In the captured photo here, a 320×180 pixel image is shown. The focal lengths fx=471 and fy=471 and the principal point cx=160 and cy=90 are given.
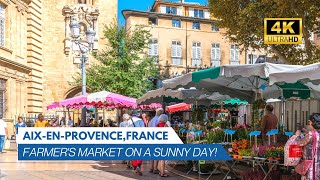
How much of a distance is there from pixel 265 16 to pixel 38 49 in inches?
703

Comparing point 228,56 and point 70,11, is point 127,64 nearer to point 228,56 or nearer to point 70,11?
point 70,11

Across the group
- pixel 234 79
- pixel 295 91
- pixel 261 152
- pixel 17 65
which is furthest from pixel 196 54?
pixel 261 152

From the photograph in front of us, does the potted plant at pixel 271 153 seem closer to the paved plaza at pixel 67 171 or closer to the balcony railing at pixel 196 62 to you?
the paved plaza at pixel 67 171

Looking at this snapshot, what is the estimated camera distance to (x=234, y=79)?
12.7 m

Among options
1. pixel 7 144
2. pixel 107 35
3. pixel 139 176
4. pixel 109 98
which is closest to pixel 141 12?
pixel 107 35

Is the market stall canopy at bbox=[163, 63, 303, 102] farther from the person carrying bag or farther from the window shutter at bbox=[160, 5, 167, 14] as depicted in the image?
the window shutter at bbox=[160, 5, 167, 14]

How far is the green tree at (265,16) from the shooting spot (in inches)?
695

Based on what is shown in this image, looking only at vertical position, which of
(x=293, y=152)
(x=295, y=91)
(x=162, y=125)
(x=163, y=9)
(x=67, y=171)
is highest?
(x=163, y=9)

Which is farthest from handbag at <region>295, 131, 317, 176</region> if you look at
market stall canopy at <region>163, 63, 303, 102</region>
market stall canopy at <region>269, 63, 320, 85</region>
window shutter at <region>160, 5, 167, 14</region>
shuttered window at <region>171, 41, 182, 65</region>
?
window shutter at <region>160, 5, 167, 14</region>

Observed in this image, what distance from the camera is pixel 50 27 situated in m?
37.4

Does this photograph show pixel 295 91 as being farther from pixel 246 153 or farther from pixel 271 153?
pixel 271 153

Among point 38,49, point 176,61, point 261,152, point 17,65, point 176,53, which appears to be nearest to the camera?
point 261,152

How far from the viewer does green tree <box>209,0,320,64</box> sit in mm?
17656

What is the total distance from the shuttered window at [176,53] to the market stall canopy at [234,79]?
97.9 ft
